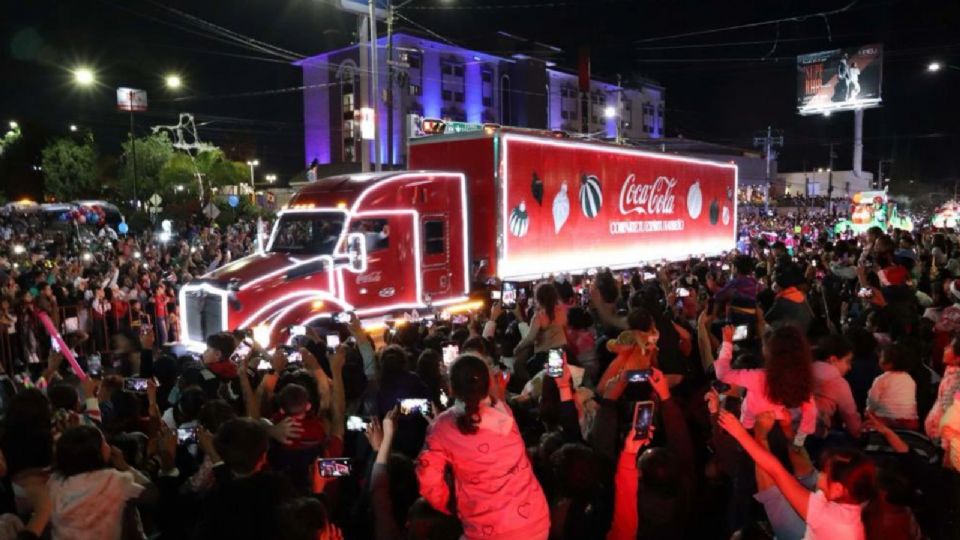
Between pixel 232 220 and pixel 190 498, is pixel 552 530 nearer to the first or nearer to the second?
pixel 190 498

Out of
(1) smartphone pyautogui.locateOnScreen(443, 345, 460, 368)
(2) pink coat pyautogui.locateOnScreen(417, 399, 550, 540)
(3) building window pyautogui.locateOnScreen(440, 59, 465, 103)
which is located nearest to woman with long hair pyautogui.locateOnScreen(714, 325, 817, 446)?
(2) pink coat pyautogui.locateOnScreen(417, 399, 550, 540)

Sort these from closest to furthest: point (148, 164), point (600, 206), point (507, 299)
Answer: point (507, 299) → point (600, 206) → point (148, 164)

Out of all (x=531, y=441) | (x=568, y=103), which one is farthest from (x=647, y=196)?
(x=568, y=103)

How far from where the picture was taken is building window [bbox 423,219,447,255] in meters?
11.7

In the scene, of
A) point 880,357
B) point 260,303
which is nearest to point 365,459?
point 880,357

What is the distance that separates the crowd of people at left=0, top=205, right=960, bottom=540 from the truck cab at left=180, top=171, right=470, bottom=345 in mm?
3099

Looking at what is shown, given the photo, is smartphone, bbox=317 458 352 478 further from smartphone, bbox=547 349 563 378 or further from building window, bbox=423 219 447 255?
building window, bbox=423 219 447 255

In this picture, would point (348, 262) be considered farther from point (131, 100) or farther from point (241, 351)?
point (131, 100)

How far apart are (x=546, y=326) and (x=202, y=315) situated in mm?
6176

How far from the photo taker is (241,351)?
20.9 ft

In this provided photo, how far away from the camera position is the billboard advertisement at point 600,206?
43.0 feet

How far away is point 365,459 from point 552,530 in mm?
1545

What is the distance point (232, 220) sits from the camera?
38969mm

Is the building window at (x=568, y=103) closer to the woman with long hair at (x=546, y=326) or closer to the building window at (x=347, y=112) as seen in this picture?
the building window at (x=347, y=112)
